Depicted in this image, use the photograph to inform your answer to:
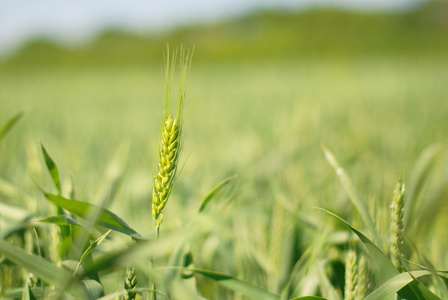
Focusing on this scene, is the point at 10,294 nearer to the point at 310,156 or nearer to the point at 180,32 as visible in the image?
the point at 310,156

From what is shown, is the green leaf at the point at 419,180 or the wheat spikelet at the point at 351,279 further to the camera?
the green leaf at the point at 419,180

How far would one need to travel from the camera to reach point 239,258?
0.65 metres

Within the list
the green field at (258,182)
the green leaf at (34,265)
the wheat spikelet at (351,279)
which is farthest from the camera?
the green field at (258,182)

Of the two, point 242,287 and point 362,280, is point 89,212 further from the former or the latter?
point 362,280

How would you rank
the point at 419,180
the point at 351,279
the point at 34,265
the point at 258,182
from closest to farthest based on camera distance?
the point at 34,265, the point at 351,279, the point at 419,180, the point at 258,182

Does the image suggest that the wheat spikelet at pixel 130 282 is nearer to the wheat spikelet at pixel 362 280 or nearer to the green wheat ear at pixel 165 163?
the green wheat ear at pixel 165 163

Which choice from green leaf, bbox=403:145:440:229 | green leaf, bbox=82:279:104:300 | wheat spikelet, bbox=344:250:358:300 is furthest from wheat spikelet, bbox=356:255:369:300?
green leaf, bbox=82:279:104:300

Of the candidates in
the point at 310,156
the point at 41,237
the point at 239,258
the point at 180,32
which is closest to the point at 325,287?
the point at 239,258

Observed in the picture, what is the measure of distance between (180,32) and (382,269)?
28.2m

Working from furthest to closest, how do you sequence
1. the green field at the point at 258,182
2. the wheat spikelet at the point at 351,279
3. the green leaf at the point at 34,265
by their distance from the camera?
1. the green field at the point at 258,182
2. the wheat spikelet at the point at 351,279
3. the green leaf at the point at 34,265

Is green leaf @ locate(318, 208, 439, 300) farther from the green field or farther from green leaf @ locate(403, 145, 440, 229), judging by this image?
green leaf @ locate(403, 145, 440, 229)

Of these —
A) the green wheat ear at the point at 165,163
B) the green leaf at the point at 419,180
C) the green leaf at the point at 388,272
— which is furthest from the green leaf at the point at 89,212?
the green leaf at the point at 419,180

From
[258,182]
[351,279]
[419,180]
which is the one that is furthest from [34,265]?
[258,182]

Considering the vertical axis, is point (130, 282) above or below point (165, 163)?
below
